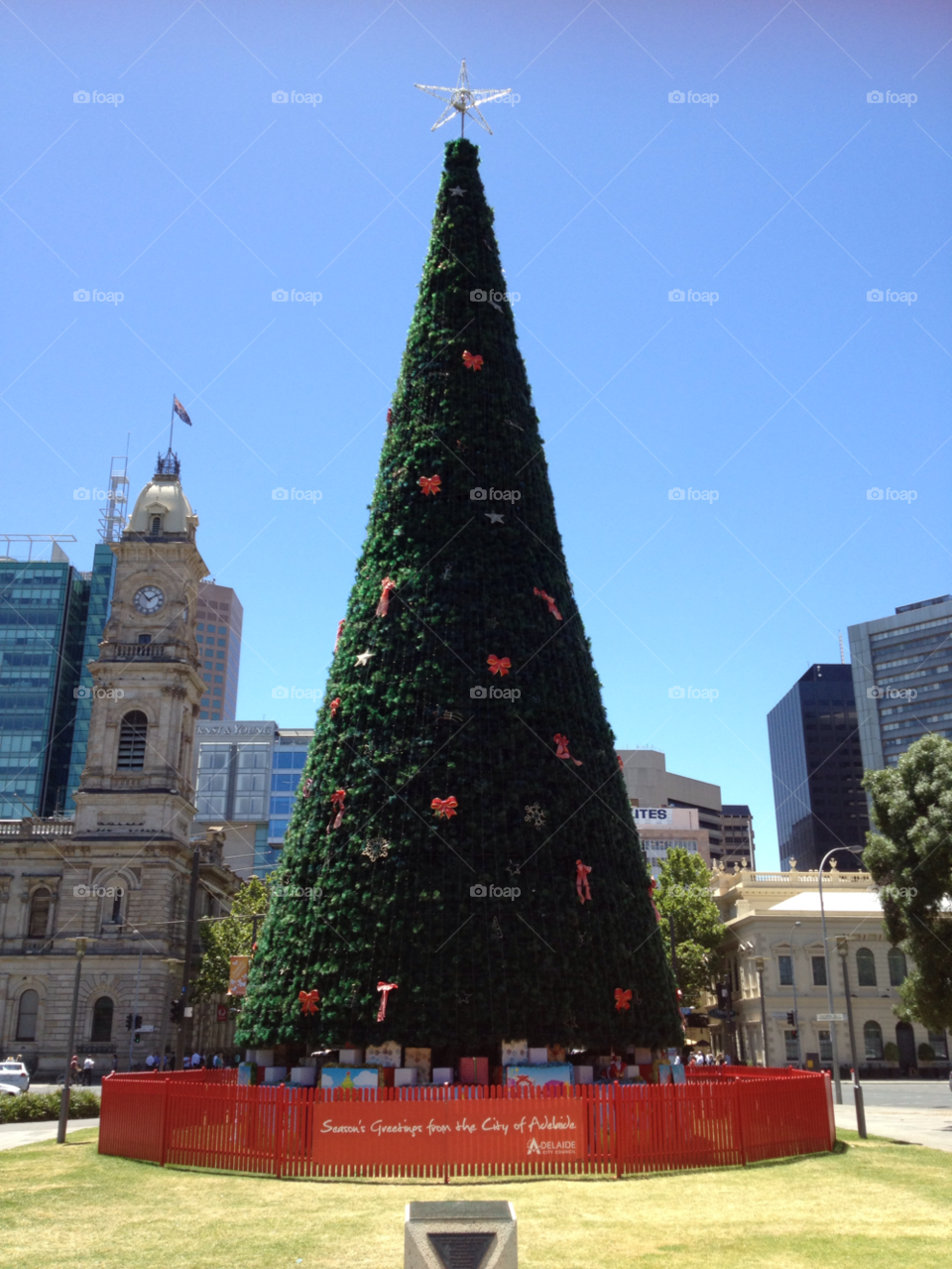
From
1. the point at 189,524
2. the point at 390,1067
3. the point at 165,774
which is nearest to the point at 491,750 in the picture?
the point at 390,1067

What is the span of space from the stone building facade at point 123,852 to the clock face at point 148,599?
0.06 metres

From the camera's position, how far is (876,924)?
59156mm

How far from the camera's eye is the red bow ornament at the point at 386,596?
2097cm

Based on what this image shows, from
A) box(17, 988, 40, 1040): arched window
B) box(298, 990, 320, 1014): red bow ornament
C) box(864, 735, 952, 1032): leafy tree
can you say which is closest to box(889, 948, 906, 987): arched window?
box(864, 735, 952, 1032): leafy tree

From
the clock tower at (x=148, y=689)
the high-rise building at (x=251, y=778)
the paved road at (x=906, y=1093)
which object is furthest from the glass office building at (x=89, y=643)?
the paved road at (x=906, y=1093)

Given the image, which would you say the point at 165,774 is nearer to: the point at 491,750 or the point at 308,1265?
the point at 491,750

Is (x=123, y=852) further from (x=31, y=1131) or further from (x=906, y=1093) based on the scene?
(x=906, y=1093)

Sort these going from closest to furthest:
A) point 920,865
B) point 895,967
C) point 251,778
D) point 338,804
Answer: point 338,804, point 920,865, point 895,967, point 251,778

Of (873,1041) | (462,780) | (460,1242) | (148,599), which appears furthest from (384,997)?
(148,599)

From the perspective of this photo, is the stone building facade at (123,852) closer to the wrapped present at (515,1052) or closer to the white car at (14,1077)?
the white car at (14,1077)

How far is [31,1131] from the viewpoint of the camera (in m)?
25.9

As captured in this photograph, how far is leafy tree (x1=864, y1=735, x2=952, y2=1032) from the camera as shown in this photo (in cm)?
2945

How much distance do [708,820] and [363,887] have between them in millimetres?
146898

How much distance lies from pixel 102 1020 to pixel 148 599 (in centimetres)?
2510
